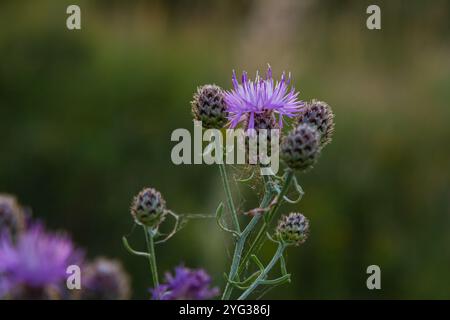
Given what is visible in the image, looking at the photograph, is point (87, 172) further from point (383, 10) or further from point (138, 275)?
point (383, 10)

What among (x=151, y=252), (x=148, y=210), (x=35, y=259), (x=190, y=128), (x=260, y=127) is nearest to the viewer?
(x=35, y=259)

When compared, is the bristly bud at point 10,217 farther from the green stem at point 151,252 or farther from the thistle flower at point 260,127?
the thistle flower at point 260,127

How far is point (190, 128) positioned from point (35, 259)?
471cm

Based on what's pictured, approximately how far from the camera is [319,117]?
194cm

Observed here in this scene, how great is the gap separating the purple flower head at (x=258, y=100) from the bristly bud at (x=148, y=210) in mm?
305

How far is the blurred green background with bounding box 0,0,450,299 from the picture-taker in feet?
17.6

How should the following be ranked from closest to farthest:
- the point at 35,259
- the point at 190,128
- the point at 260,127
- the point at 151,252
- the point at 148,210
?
the point at 35,259 < the point at 151,252 < the point at 148,210 < the point at 260,127 < the point at 190,128

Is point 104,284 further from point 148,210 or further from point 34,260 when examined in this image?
point 34,260

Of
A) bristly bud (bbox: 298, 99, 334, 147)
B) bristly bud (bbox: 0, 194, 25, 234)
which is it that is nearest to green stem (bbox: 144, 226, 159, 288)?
bristly bud (bbox: 0, 194, 25, 234)

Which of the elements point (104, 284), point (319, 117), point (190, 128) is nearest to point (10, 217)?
point (104, 284)

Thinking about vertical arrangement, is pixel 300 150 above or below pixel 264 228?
above

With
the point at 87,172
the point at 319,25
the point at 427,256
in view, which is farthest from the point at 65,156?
the point at 319,25

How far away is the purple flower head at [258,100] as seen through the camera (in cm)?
191

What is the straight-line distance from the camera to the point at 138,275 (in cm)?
521
